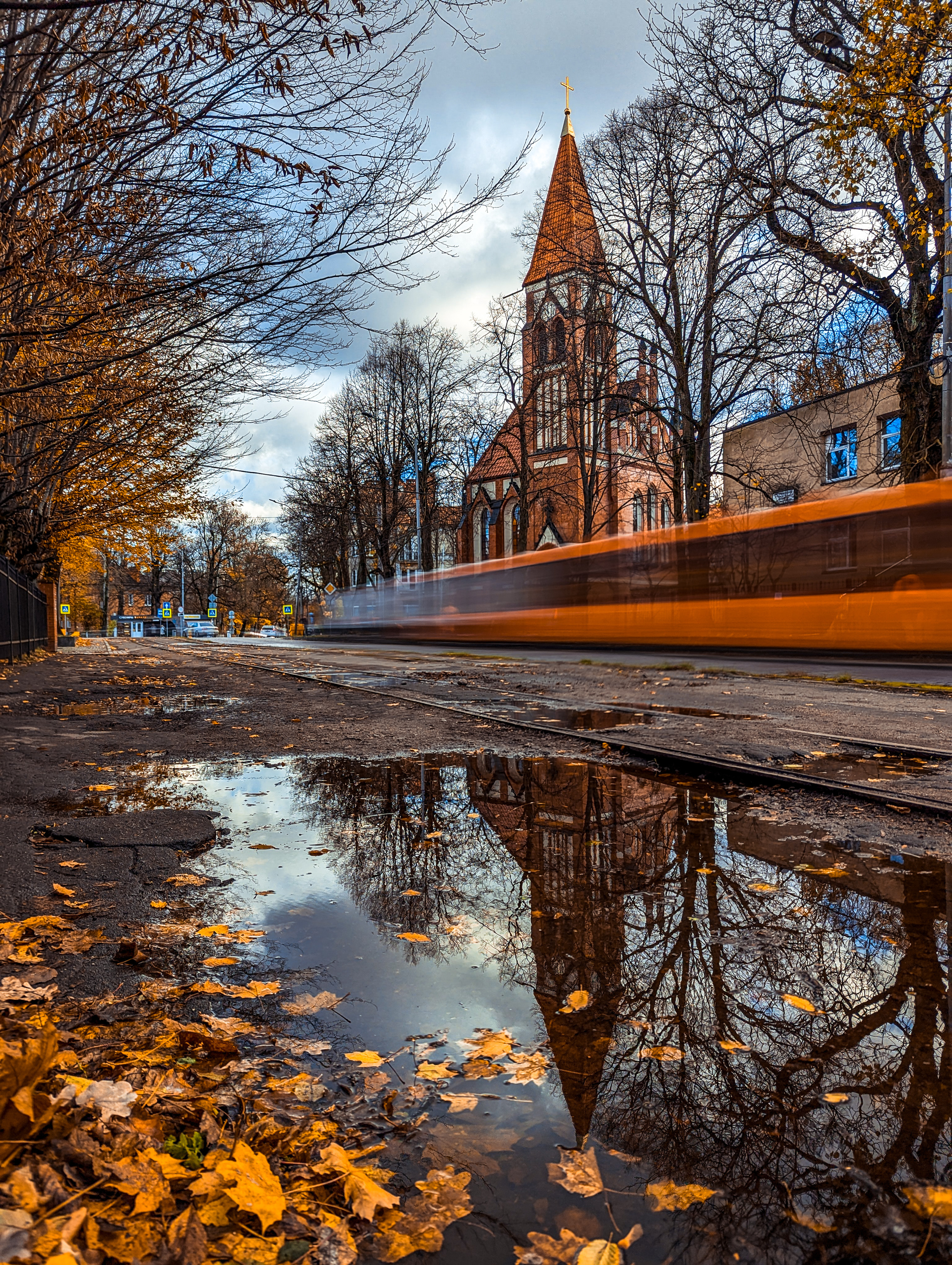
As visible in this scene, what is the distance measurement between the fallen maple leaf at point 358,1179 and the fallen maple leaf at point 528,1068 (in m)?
0.38

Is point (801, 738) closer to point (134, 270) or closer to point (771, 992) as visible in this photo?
point (771, 992)

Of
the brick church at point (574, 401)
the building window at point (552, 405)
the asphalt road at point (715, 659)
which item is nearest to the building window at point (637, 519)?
the brick church at point (574, 401)

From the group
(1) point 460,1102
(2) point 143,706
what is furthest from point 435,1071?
(2) point 143,706

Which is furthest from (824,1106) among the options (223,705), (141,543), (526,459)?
(526,459)

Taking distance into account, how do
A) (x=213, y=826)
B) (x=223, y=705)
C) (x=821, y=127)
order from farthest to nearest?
(x=821, y=127) < (x=223, y=705) < (x=213, y=826)

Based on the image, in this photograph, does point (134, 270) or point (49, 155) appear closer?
point (49, 155)

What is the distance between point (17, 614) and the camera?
1797 cm

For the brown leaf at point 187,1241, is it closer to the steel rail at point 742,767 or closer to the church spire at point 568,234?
the steel rail at point 742,767

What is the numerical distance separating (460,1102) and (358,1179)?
35 cm

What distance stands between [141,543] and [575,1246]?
2448 cm

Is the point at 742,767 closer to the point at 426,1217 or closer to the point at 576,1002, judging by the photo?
the point at 576,1002

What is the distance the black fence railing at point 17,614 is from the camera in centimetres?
1614

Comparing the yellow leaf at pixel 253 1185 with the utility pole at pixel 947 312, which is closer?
the yellow leaf at pixel 253 1185

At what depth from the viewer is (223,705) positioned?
31.3ft
